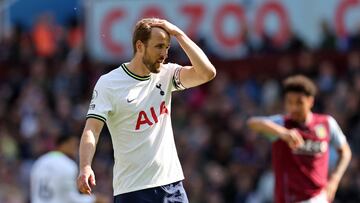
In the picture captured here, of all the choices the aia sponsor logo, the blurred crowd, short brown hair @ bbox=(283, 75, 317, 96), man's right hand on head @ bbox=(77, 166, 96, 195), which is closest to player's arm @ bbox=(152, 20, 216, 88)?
the aia sponsor logo

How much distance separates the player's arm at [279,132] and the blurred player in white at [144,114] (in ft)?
6.60

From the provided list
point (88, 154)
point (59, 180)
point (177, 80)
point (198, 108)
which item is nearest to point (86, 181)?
point (88, 154)

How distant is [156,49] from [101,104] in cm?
61

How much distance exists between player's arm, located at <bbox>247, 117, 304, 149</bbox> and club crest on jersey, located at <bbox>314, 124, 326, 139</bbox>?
28cm

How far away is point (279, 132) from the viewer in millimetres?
11578

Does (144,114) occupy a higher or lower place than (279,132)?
higher

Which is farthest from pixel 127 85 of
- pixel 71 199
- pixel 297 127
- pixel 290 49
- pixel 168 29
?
pixel 290 49

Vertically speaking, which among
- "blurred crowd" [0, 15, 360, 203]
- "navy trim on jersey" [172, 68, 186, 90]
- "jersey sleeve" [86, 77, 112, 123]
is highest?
"navy trim on jersey" [172, 68, 186, 90]

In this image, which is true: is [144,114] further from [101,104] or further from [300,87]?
[300,87]

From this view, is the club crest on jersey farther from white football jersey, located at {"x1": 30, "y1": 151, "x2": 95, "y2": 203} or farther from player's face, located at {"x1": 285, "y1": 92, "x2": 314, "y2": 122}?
white football jersey, located at {"x1": 30, "y1": 151, "x2": 95, "y2": 203}

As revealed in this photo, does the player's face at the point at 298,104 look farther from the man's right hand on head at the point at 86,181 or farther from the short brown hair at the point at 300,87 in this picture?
the man's right hand on head at the point at 86,181

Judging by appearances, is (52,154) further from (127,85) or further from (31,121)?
(31,121)

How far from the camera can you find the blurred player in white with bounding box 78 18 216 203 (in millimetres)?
9539

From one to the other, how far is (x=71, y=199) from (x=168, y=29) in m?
4.56
